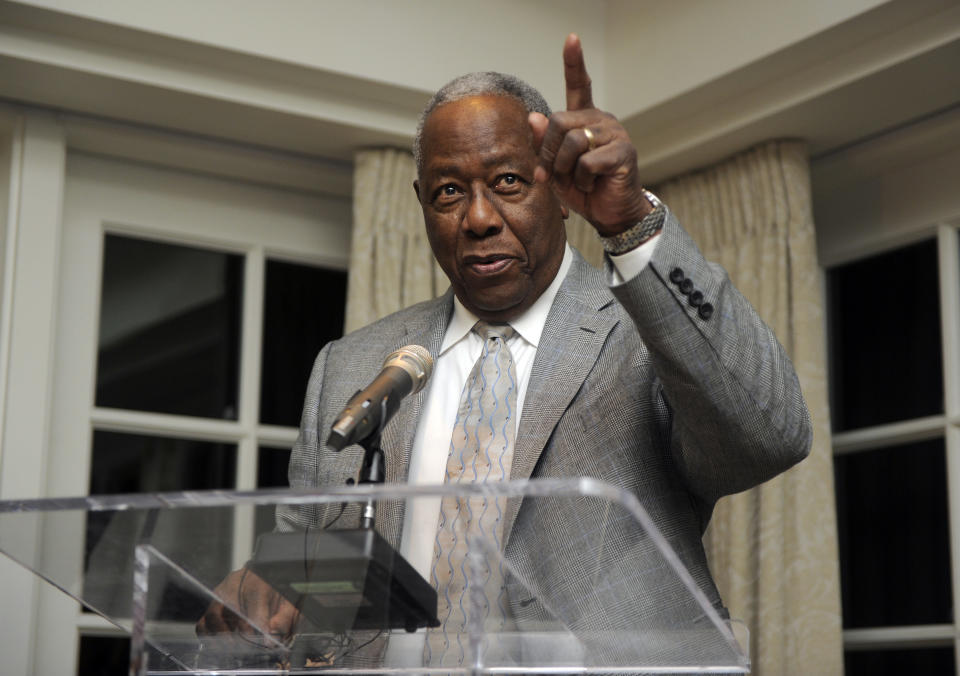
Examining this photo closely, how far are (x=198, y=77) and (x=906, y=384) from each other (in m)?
1.77

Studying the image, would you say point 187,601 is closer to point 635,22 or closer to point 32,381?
point 32,381

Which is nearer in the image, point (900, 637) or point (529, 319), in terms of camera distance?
point (529, 319)

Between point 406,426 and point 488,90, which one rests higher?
point 488,90

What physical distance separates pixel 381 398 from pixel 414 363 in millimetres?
93

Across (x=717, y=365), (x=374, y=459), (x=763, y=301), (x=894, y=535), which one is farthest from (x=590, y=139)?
(x=894, y=535)

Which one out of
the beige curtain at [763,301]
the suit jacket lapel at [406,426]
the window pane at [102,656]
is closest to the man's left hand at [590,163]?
the suit jacket lapel at [406,426]

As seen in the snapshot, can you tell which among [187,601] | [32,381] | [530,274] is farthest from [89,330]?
[187,601]

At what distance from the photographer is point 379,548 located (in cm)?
112

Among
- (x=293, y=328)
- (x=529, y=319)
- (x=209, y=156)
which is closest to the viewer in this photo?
(x=529, y=319)

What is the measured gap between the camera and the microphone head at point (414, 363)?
1316mm

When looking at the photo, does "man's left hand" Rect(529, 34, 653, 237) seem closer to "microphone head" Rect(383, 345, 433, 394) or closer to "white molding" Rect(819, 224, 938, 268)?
"microphone head" Rect(383, 345, 433, 394)

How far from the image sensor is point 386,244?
3.10 m

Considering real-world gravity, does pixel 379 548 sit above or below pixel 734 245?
below

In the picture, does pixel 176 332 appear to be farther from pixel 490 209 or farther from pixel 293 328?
pixel 490 209
